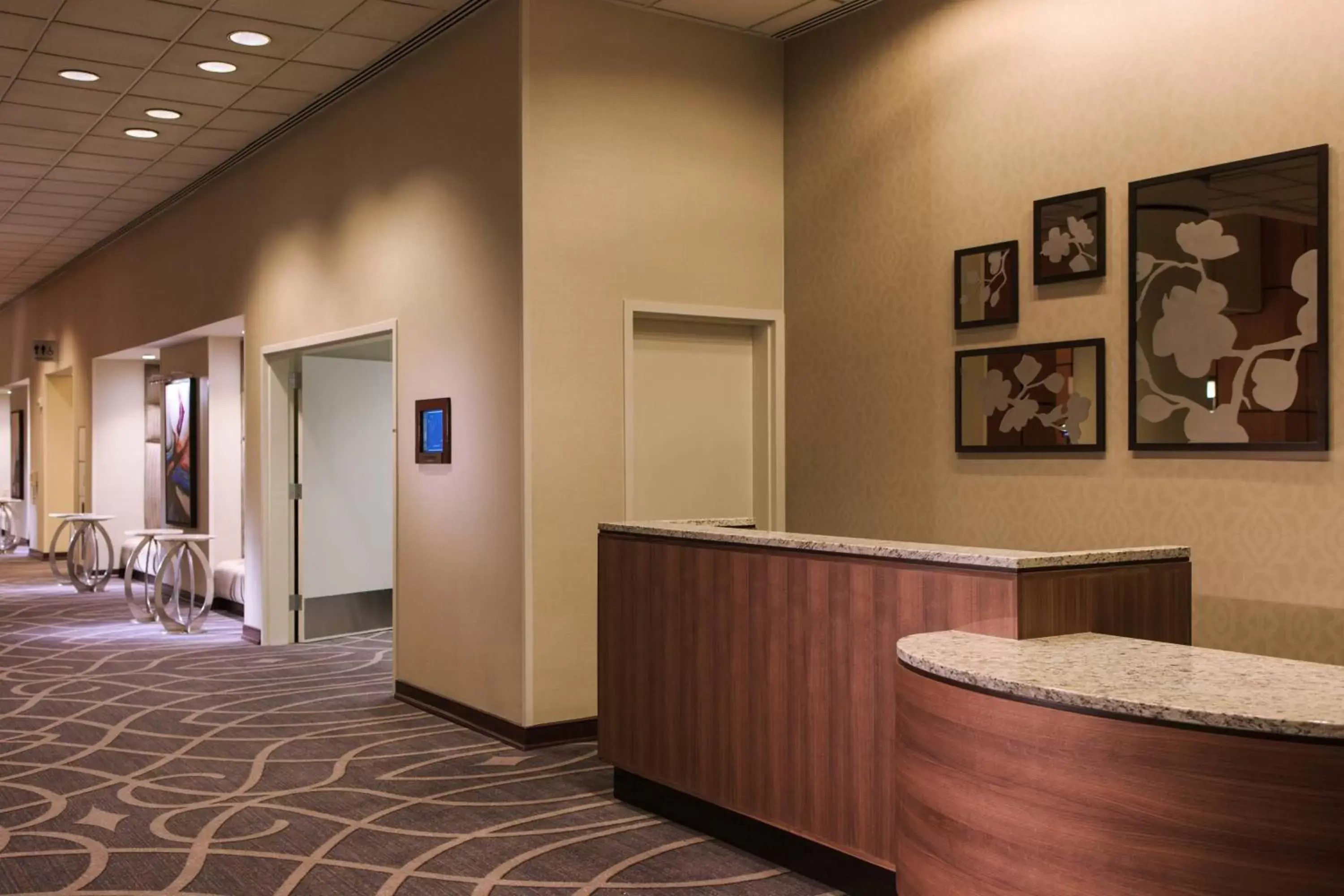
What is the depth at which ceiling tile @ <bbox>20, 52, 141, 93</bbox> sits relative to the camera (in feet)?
22.3

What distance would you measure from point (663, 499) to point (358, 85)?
3146 mm

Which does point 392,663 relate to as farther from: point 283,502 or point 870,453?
point 870,453

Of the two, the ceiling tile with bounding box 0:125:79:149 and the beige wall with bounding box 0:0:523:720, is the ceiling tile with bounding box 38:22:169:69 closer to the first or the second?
the beige wall with bounding box 0:0:523:720

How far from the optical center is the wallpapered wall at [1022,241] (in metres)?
4.41

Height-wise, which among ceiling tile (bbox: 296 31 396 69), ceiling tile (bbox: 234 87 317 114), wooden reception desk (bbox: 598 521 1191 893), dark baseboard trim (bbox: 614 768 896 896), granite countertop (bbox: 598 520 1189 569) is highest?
ceiling tile (bbox: 296 31 396 69)

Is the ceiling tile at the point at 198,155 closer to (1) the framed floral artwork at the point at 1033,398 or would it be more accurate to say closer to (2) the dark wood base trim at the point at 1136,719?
(1) the framed floral artwork at the point at 1033,398

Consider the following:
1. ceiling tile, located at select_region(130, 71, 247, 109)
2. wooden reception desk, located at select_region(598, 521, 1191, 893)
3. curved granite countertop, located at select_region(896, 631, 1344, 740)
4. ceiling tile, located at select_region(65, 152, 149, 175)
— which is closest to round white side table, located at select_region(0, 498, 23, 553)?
ceiling tile, located at select_region(65, 152, 149, 175)

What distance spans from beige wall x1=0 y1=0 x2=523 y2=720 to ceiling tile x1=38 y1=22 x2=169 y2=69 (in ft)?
3.96

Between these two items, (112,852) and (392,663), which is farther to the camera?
(392,663)

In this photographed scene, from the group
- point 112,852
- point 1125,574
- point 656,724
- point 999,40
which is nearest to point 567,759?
point 656,724

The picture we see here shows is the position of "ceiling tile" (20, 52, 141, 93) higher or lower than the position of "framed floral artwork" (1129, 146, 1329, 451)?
higher

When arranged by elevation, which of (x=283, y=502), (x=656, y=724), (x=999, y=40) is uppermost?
(x=999, y=40)

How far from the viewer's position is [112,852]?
14.0ft

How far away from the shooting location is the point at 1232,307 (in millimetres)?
4512
